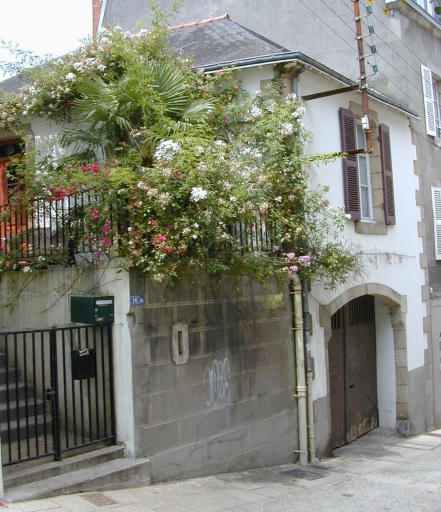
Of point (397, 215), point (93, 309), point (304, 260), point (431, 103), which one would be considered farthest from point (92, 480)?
point (431, 103)

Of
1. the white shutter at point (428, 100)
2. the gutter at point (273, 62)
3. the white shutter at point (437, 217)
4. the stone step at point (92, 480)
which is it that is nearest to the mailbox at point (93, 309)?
the stone step at point (92, 480)

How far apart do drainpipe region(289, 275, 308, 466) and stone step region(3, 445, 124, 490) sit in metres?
3.31

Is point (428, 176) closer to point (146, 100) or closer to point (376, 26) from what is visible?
point (376, 26)

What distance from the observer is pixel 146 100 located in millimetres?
7812

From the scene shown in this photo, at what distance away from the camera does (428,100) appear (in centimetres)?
1379

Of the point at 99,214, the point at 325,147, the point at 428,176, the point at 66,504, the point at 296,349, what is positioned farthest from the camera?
the point at 428,176

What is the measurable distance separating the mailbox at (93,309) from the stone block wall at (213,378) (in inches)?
9.6

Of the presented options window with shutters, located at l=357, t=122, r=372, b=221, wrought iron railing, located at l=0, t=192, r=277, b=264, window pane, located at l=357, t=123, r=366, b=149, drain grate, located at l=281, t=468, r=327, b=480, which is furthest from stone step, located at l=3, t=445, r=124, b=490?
window pane, located at l=357, t=123, r=366, b=149

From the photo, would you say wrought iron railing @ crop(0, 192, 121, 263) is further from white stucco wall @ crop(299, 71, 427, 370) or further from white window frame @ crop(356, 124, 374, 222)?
white window frame @ crop(356, 124, 374, 222)

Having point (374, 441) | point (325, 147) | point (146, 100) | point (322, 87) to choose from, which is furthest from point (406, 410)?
point (146, 100)

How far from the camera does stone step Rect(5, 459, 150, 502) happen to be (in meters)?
5.66

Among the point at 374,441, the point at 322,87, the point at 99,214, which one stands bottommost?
the point at 374,441

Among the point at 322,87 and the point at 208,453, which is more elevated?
the point at 322,87

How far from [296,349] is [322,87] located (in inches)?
163
